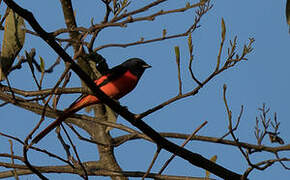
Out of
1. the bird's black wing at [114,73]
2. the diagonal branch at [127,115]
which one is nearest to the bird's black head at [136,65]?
the bird's black wing at [114,73]

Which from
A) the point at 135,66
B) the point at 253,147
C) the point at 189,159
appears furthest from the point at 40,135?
the point at 135,66

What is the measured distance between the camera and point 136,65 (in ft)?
17.5

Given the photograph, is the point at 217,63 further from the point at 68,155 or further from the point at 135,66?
the point at 135,66

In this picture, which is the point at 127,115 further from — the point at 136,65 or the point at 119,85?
the point at 136,65

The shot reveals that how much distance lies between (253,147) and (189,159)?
0.57 m

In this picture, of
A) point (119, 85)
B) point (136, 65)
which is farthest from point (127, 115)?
point (136, 65)

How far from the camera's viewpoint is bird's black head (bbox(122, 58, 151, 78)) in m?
5.09

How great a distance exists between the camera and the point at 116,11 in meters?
3.85

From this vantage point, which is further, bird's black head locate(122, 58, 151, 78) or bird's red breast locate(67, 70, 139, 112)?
bird's black head locate(122, 58, 151, 78)

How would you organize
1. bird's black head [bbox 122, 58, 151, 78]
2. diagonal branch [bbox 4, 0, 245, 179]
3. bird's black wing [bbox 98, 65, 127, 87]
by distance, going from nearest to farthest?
1. diagonal branch [bbox 4, 0, 245, 179]
2. bird's black wing [bbox 98, 65, 127, 87]
3. bird's black head [bbox 122, 58, 151, 78]

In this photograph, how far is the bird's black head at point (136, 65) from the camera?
509cm

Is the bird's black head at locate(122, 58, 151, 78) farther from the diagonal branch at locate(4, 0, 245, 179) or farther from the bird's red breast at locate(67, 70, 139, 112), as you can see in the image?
the diagonal branch at locate(4, 0, 245, 179)

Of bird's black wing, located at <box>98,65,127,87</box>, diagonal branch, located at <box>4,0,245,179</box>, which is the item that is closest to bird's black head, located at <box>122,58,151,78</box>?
bird's black wing, located at <box>98,65,127,87</box>

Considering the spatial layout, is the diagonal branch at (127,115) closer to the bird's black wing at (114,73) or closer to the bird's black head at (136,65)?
the bird's black wing at (114,73)
